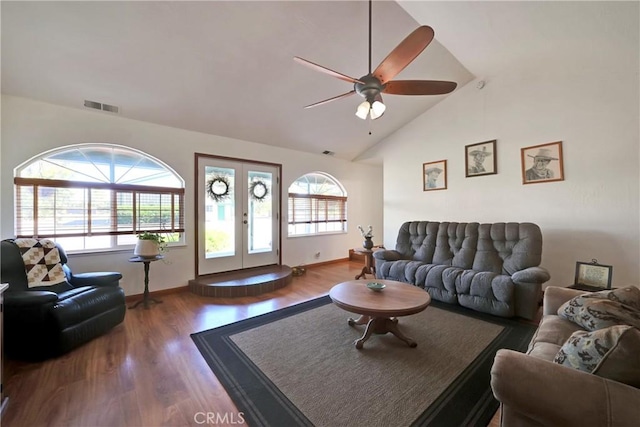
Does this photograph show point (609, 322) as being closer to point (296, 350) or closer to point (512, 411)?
point (512, 411)

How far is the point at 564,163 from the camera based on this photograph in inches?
123

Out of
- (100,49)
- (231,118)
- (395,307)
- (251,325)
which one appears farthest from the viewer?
(231,118)

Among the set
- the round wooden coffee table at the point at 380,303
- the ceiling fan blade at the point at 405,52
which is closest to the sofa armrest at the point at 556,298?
the round wooden coffee table at the point at 380,303

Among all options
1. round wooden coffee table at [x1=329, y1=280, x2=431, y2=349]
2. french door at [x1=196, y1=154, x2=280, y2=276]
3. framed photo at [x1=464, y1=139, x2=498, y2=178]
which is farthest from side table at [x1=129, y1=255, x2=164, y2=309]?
framed photo at [x1=464, y1=139, x2=498, y2=178]

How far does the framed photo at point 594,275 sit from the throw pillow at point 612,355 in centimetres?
213

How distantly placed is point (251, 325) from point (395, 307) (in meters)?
1.51

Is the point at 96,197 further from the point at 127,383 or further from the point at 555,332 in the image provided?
the point at 555,332

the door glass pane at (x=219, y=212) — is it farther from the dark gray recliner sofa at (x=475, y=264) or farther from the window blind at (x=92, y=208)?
the dark gray recliner sofa at (x=475, y=264)

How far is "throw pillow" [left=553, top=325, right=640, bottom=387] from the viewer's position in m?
0.93

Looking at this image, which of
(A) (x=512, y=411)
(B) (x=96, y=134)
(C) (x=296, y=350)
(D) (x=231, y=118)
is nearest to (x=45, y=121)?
(B) (x=96, y=134)

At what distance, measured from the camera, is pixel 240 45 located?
2607 millimetres

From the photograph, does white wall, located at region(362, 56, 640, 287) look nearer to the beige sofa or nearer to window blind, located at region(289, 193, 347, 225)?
window blind, located at region(289, 193, 347, 225)

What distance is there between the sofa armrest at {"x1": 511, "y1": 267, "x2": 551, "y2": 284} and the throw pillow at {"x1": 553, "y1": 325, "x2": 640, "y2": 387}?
1763 millimetres

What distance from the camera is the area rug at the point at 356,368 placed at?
1486mm
